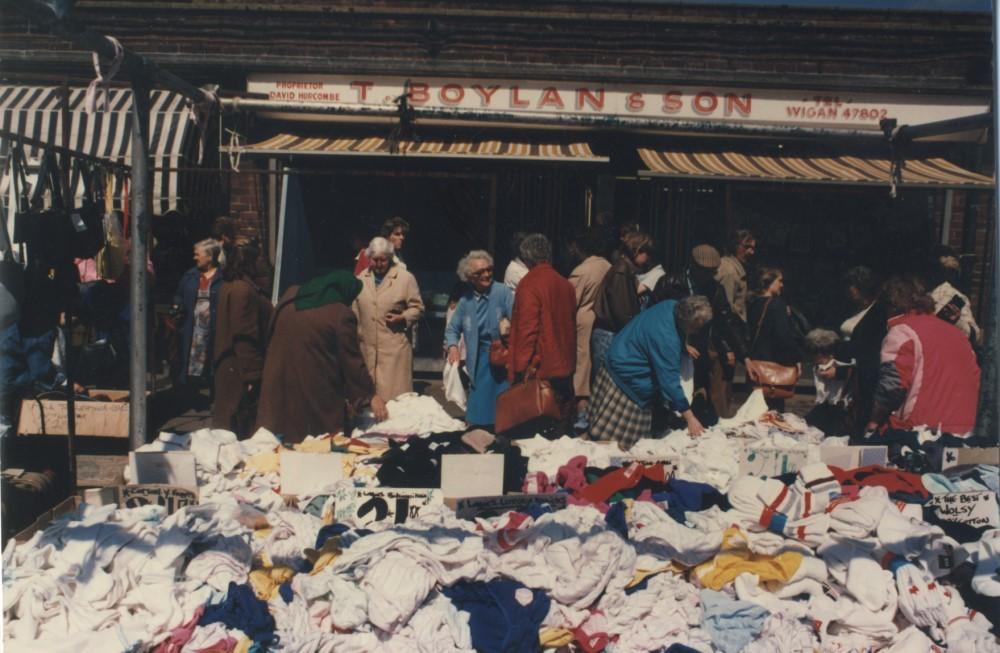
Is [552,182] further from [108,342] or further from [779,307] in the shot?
[108,342]

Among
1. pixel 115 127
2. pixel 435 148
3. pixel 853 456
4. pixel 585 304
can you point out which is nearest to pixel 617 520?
pixel 853 456

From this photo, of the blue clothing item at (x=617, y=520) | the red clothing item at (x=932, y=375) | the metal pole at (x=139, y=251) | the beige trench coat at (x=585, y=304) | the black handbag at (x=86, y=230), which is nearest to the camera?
the blue clothing item at (x=617, y=520)

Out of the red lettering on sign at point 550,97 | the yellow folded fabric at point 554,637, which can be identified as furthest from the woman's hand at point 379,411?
the red lettering on sign at point 550,97

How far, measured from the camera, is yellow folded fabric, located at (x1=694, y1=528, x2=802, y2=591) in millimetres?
3377

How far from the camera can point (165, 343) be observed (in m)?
9.06

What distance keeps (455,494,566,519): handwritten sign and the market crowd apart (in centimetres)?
148

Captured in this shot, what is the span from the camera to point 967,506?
3744mm

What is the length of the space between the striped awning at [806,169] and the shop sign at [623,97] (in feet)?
1.50

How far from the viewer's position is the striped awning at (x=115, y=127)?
8688 millimetres

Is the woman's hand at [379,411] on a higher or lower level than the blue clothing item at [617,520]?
higher

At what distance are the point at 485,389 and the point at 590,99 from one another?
4.28 m

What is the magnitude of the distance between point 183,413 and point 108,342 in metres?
0.90

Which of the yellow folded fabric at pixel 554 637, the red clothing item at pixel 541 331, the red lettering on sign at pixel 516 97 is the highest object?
the red lettering on sign at pixel 516 97

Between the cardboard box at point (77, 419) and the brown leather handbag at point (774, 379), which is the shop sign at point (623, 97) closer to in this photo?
the brown leather handbag at point (774, 379)
